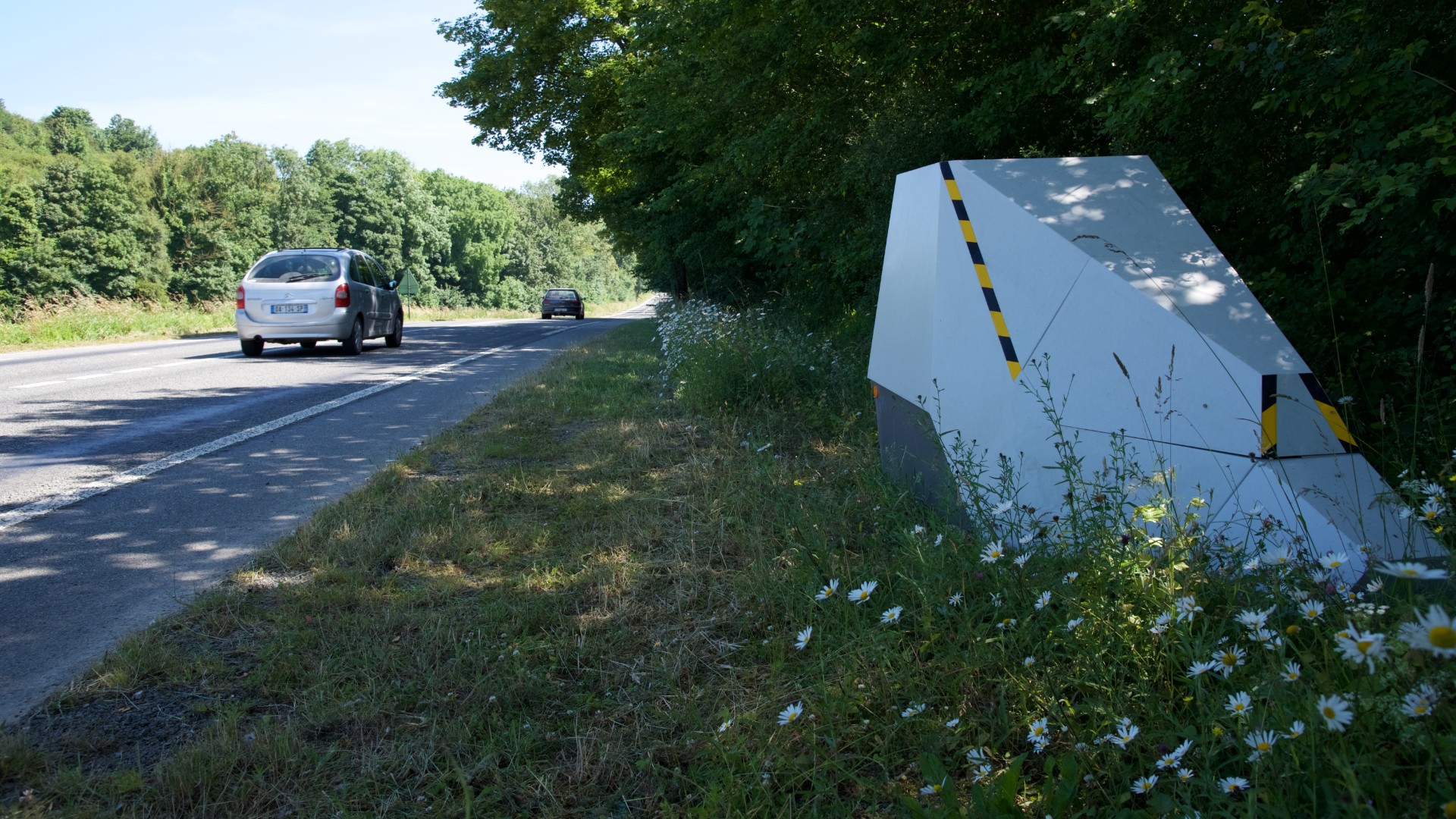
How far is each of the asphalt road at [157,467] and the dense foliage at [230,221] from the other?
1888cm

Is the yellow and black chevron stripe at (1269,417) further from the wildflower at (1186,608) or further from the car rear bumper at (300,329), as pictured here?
the car rear bumper at (300,329)

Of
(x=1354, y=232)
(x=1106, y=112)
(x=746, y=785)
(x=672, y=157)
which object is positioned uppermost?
(x=672, y=157)

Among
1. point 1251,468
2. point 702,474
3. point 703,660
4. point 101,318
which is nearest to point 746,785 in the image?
point 703,660

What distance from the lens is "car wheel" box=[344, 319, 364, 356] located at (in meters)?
15.4

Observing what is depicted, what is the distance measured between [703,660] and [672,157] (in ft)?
51.6

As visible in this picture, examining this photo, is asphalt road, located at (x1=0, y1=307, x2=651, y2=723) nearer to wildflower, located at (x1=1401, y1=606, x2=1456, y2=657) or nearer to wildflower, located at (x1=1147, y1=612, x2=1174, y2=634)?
wildflower, located at (x1=1147, y1=612, x2=1174, y2=634)

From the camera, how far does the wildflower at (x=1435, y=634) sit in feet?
4.48

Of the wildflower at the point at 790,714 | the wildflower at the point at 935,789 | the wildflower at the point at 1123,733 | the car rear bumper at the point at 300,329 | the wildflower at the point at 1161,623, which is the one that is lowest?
the wildflower at the point at 790,714

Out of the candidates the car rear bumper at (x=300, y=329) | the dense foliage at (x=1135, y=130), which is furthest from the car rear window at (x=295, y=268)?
the dense foliage at (x=1135, y=130)

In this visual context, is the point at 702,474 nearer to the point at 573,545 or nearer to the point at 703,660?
the point at 573,545

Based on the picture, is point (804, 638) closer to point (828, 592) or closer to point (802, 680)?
point (802, 680)

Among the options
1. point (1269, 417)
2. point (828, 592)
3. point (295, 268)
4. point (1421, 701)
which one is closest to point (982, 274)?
point (1269, 417)

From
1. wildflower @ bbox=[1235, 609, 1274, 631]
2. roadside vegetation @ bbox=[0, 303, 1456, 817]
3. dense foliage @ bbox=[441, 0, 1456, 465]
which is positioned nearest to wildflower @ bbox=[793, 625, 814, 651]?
roadside vegetation @ bbox=[0, 303, 1456, 817]

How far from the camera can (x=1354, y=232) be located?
5.50 m
